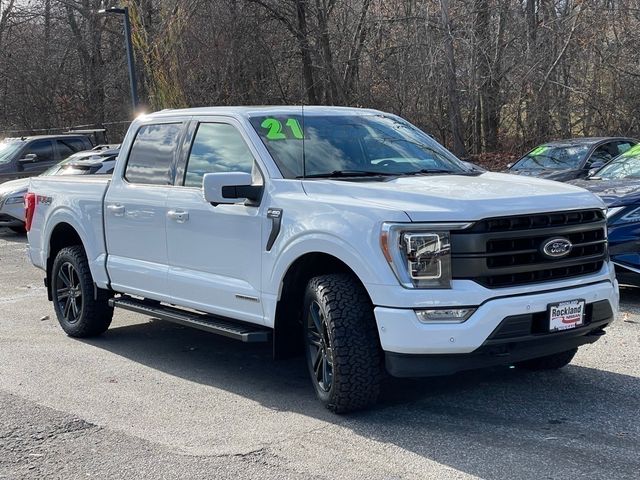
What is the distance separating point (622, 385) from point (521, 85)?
52.3 ft

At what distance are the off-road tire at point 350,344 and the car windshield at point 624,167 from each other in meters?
5.55

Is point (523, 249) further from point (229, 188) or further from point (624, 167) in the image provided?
point (624, 167)

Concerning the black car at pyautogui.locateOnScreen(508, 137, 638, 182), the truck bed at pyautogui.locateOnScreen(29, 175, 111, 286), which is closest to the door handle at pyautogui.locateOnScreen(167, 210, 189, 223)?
the truck bed at pyautogui.locateOnScreen(29, 175, 111, 286)

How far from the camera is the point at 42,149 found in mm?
18859

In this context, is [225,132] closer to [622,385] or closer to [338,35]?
[622,385]

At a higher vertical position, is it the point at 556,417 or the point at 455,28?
the point at 455,28

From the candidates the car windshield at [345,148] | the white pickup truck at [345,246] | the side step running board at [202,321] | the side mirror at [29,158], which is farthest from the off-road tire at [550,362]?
the side mirror at [29,158]

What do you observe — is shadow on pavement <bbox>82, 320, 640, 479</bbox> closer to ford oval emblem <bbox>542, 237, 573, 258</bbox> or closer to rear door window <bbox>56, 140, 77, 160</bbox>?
ford oval emblem <bbox>542, 237, 573, 258</bbox>

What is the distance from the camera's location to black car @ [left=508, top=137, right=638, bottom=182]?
13719mm

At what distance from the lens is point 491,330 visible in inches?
184

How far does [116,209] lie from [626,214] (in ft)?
16.1

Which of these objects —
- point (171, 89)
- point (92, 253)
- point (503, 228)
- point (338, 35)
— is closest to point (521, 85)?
point (338, 35)

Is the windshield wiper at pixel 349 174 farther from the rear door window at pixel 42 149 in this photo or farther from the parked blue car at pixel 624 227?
the rear door window at pixel 42 149

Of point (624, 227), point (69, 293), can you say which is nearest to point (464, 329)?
point (624, 227)
